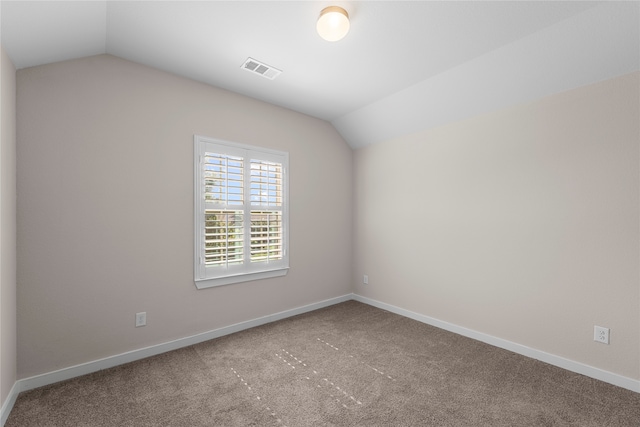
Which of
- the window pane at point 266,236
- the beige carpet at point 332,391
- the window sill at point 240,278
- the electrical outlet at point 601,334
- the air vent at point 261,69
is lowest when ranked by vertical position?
the beige carpet at point 332,391

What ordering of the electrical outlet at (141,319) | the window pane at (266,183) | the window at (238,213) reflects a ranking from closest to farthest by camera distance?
the electrical outlet at (141,319) < the window at (238,213) < the window pane at (266,183)

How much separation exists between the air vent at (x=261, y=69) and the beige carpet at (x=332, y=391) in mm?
2596

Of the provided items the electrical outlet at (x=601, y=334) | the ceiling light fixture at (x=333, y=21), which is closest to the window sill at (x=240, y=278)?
the ceiling light fixture at (x=333, y=21)

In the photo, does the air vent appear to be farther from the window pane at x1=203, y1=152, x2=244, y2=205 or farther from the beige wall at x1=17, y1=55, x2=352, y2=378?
the window pane at x1=203, y1=152, x2=244, y2=205

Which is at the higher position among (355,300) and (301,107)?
(301,107)

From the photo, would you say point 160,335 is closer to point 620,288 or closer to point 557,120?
point 620,288

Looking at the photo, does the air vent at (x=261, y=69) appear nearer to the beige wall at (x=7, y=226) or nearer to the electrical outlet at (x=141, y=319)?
the beige wall at (x=7, y=226)

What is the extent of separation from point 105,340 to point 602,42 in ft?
14.3

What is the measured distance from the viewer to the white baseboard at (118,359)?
2.05 m

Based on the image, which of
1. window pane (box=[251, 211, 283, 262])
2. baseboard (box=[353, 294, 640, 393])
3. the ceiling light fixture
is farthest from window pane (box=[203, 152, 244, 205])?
baseboard (box=[353, 294, 640, 393])

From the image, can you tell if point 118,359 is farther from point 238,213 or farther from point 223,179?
point 223,179

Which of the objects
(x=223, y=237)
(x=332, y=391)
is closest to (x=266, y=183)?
(x=223, y=237)

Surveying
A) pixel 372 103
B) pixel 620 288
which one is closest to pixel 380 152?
pixel 372 103

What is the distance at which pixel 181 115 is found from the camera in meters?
2.82
